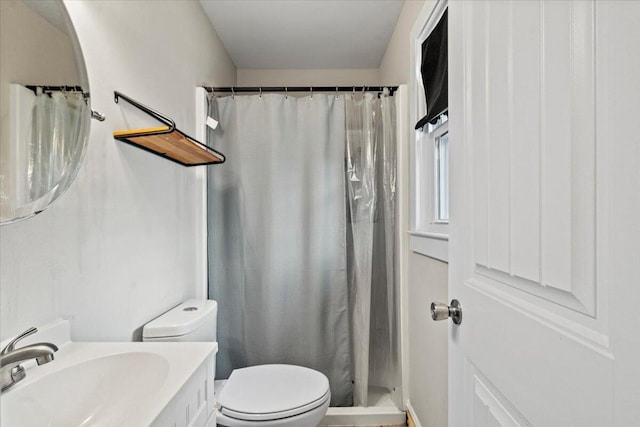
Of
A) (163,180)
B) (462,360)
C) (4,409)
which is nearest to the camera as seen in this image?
(4,409)

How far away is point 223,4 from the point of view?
200 centimetres

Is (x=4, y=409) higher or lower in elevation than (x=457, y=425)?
higher

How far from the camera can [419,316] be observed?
5.49 ft

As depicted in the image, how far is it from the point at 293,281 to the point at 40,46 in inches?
58.2

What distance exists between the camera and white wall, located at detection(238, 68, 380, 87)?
2930 mm

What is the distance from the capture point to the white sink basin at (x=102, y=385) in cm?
68

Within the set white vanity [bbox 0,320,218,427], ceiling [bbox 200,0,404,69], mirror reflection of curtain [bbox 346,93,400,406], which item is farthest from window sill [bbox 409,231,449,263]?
ceiling [bbox 200,0,404,69]

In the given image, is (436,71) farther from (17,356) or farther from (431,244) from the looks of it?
(17,356)

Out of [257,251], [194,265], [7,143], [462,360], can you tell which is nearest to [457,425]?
[462,360]

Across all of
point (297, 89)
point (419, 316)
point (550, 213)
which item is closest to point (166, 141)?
point (297, 89)

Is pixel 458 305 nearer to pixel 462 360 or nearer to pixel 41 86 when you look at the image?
pixel 462 360

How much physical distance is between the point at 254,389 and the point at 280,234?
80 centimetres

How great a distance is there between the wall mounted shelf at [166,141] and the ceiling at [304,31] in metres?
1.06

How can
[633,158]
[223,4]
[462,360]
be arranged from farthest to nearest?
[223,4], [462,360], [633,158]
